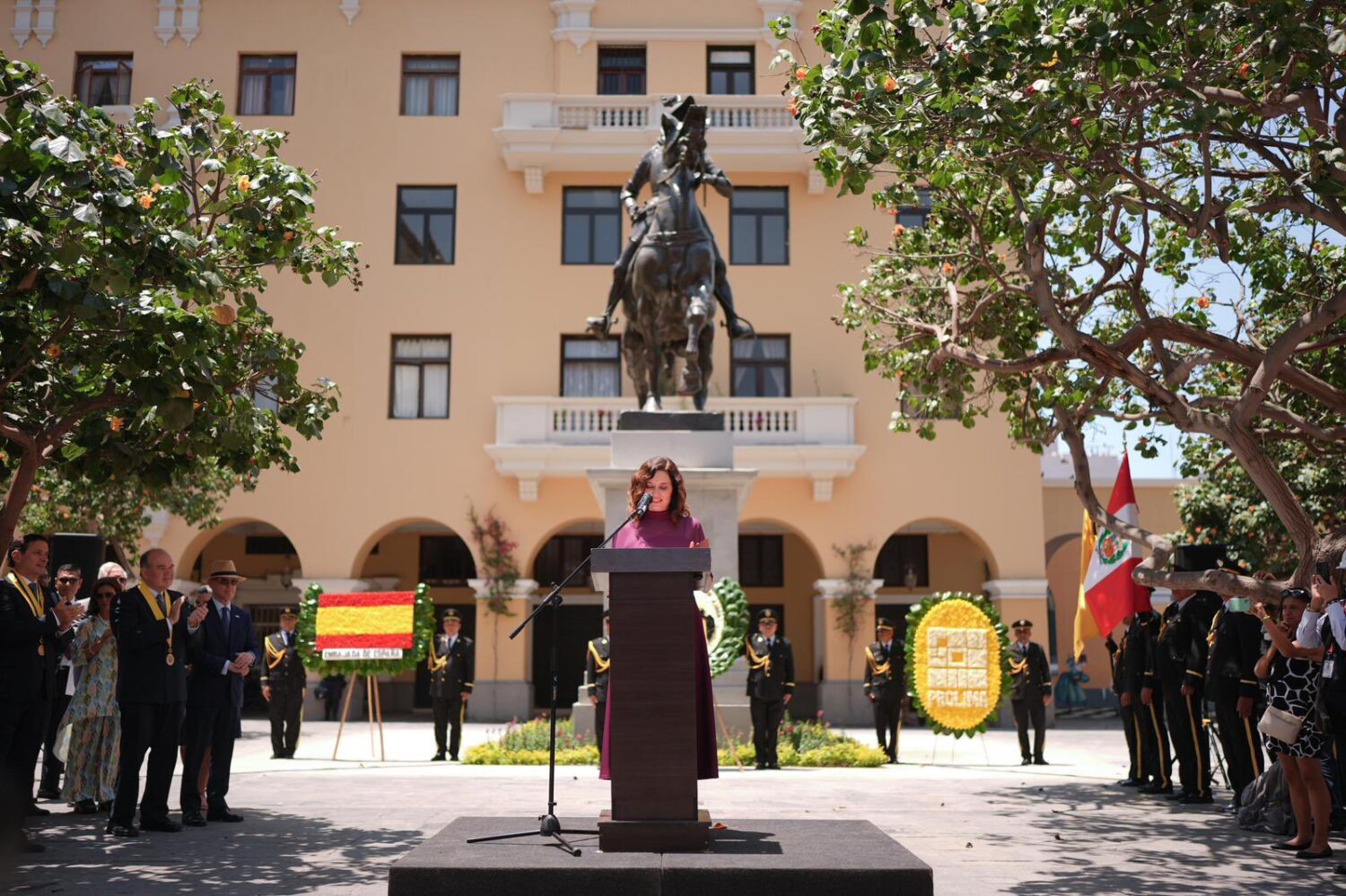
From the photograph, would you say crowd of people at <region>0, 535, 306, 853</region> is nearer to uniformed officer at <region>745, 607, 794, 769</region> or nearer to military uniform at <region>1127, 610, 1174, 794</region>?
uniformed officer at <region>745, 607, 794, 769</region>

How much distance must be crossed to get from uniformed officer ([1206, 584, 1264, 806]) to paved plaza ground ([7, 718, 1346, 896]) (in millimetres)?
495

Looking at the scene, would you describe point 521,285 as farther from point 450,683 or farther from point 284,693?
point 450,683

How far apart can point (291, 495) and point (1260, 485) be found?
20223 millimetres

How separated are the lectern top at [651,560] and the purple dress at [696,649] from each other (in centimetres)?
24

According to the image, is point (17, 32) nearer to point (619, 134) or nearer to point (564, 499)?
point (619, 134)

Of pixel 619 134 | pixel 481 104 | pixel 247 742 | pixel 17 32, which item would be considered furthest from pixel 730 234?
pixel 17 32

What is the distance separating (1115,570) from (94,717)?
34.0 ft

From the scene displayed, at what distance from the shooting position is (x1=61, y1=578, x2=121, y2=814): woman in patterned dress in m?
9.74

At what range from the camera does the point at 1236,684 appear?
10.2 m

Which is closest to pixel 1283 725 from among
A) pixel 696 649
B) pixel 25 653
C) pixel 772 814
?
pixel 772 814

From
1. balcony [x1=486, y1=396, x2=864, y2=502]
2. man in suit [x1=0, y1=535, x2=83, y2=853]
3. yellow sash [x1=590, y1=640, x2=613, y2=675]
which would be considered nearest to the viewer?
man in suit [x1=0, y1=535, x2=83, y2=853]

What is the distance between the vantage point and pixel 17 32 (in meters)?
27.0

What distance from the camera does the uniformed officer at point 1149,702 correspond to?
11766 mm

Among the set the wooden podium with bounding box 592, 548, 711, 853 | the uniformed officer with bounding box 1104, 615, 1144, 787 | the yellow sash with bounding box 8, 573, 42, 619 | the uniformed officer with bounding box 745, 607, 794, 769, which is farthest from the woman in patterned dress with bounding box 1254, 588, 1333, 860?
the yellow sash with bounding box 8, 573, 42, 619
